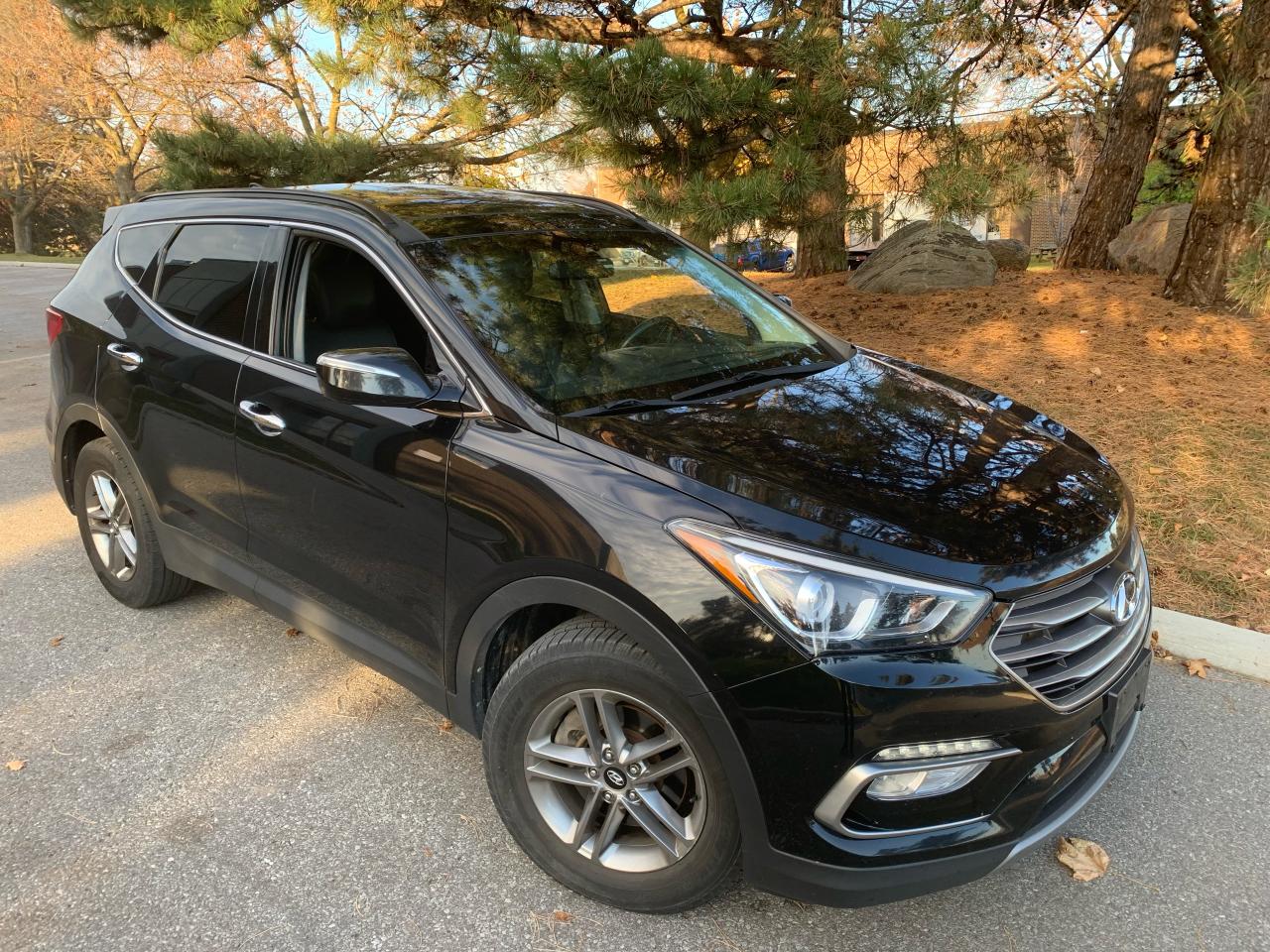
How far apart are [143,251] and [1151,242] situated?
960 centimetres

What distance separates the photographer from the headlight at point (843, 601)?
1.94 meters

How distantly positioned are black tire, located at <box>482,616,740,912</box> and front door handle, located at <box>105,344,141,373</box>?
2224 millimetres

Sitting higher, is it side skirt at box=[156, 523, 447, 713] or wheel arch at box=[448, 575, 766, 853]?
wheel arch at box=[448, 575, 766, 853]

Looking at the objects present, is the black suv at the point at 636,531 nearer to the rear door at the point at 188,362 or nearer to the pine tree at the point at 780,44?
the rear door at the point at 188,362

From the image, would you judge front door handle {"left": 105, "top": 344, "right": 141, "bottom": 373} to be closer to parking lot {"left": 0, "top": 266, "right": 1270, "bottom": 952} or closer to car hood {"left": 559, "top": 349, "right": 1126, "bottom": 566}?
parking lot {"left": 0, "top": 266, "right": 1270, "bottom": 952}

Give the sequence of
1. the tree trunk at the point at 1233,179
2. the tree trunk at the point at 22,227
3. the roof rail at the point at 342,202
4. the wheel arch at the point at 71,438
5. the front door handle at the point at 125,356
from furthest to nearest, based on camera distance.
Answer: the tree trunk at the point at 22,227 < the tree trunk at the point at 1233,179 < the wheel arch at the point at 71,438 < the front door handle at the point at 125,356 < the roof rail at the point at 342,202

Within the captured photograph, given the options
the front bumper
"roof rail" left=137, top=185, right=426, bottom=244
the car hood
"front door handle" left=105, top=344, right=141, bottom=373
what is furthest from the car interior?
the front bumper

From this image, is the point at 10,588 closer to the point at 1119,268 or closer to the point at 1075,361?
the point at 1075,361

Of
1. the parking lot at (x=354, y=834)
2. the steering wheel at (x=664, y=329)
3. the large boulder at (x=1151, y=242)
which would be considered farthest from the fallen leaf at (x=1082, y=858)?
the large boulder at (x=1151, y=242)

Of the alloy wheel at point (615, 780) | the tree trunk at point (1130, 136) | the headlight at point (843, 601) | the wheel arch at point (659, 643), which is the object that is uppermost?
the tree trunk at point (1130, 136)

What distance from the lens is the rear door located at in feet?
10.5

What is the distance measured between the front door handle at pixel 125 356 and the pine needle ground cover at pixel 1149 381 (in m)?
4.48

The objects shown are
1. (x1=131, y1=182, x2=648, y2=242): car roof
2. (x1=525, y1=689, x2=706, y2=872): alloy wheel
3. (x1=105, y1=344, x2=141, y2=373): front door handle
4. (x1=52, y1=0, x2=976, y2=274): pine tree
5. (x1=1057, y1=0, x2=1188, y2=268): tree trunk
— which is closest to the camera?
(x1=525, y1=689, x2=706, y2=872): alloy wheel

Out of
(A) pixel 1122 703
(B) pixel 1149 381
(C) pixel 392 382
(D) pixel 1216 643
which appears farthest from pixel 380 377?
(B) pixel 1149 381
